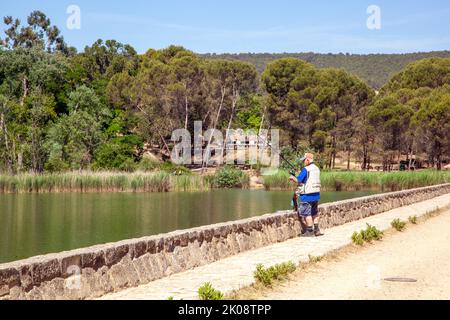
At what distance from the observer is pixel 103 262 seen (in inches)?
328

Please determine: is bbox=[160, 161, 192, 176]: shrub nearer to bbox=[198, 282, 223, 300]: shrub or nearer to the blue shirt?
the blue shirt

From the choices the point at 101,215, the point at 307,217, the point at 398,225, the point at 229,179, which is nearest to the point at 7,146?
the point at 229,179

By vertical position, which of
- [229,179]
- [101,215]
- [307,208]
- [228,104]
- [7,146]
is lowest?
[229,179]

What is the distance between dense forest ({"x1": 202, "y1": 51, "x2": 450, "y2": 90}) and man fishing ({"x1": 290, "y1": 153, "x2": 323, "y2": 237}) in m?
128

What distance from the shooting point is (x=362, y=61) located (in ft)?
535

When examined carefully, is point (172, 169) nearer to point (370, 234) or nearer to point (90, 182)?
point (90, 182)

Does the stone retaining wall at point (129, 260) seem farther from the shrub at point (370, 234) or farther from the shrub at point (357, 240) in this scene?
the shrub at point (370, 234)

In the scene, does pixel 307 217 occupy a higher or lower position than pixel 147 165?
higher

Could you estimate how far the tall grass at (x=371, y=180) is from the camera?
46.7 metres

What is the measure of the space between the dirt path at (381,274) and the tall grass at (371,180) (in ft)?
109

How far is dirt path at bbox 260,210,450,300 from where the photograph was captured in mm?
8445

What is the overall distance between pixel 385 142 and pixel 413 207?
144 ft

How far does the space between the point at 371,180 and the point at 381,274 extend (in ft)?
129

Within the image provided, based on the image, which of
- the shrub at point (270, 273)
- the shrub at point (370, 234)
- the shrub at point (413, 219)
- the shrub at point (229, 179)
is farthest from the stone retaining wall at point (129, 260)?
the shrub at point (229, 179)
